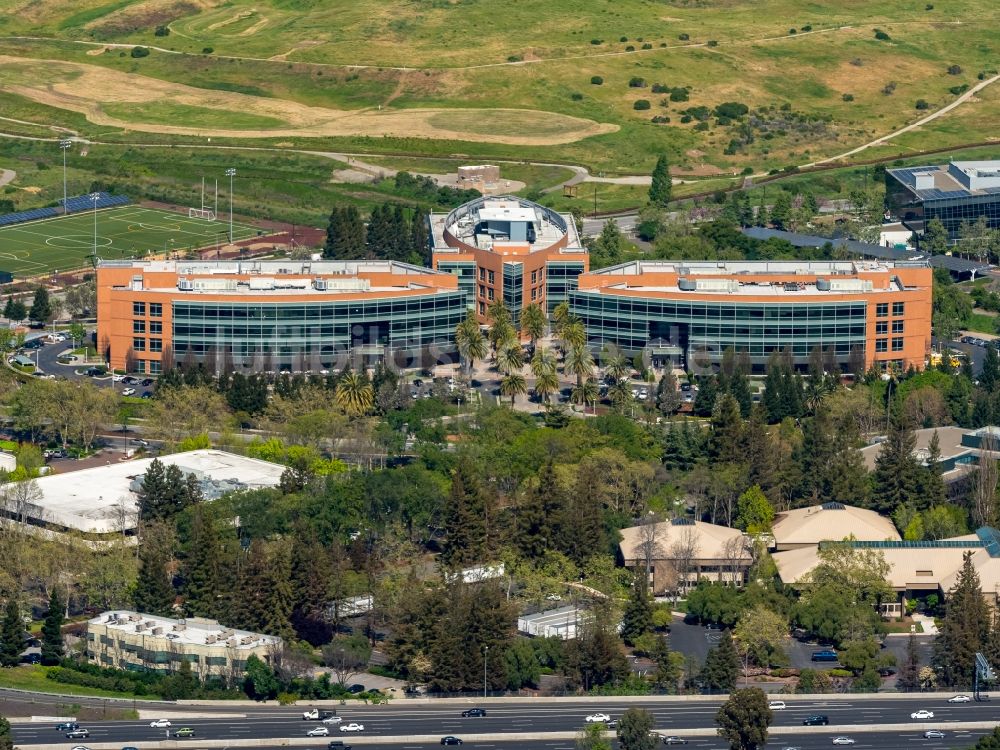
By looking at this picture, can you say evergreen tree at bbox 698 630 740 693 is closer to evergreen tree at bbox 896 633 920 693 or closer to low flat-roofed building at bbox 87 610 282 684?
evergreen tree at bbox 896 633 920 693

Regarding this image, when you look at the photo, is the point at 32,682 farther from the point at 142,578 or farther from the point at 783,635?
the point at 783,635

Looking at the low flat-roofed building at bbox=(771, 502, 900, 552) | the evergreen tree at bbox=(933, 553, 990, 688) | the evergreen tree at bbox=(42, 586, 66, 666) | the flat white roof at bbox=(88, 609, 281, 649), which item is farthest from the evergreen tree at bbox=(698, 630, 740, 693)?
the evergreen tree at bbox=(42, 586, 66, 666)

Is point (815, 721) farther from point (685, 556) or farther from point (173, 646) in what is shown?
point (173, 646)

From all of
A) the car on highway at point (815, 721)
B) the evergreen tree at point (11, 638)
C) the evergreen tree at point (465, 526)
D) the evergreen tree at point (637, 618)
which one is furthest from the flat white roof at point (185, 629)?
the car on highway at point (815, 721)

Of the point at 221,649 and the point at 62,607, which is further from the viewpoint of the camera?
the point at 62,607

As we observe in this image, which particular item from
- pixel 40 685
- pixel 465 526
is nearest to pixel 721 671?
pixel 465 526

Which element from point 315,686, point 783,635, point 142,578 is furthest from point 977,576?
point 142,578

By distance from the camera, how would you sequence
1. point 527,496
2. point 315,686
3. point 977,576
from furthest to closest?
point 527,496, point 977,576, point 315,686

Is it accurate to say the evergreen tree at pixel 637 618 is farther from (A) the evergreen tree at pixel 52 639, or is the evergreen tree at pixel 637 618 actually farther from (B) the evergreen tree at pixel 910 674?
(A) the evergreen tree at pixel 52 639
